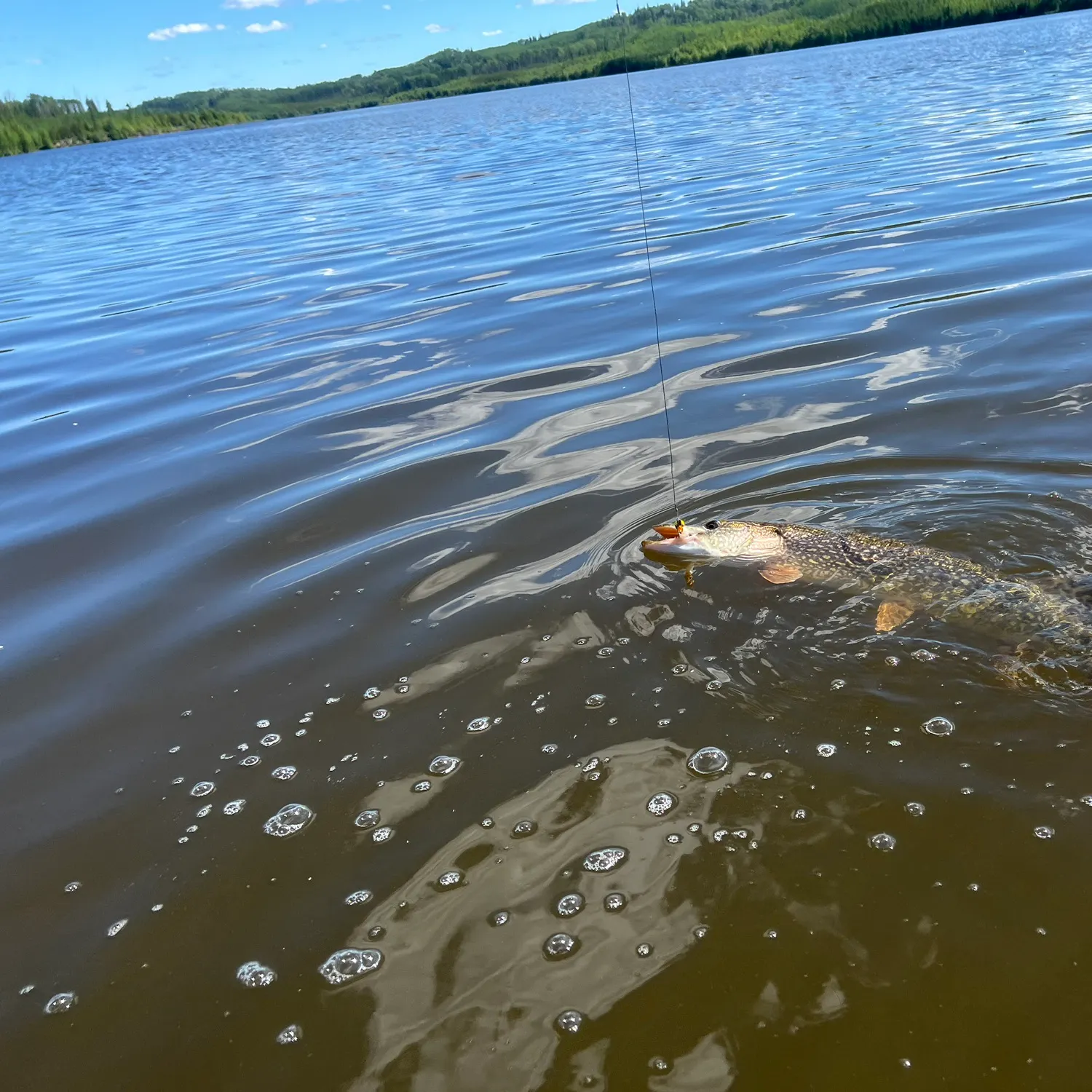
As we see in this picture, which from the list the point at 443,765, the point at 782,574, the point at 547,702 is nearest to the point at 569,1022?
the point at 443,765

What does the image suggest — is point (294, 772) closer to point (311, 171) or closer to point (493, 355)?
point (493, 355)

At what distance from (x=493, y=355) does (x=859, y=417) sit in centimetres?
389

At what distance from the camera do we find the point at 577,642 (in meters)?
4.98

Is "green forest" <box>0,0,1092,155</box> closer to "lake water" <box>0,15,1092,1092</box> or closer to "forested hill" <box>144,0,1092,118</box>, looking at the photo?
"forested hill" <box>144,0,1092,118</box>

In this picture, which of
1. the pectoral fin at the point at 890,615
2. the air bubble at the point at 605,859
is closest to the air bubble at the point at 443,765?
the air bubble at the point at 605,859

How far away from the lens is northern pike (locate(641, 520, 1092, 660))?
4516 mm

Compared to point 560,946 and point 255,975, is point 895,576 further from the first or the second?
point 255,975

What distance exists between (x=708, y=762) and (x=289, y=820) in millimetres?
1743

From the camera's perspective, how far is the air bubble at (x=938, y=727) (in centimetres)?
401

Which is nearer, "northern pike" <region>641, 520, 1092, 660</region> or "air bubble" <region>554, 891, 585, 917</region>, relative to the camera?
"air bubble" <region>554, 891, 585, 917</region>

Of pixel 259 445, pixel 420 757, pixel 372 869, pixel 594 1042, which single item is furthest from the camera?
pixel 259 445

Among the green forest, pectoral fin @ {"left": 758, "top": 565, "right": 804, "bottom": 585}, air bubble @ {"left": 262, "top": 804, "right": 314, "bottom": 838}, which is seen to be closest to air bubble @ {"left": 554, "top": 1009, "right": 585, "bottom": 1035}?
air bubble @ {"left": 262, "top": 804, "right": 314, "bottom": 838}

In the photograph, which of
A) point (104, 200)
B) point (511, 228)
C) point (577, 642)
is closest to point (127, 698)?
point (577, 642)

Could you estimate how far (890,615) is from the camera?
477 cm
